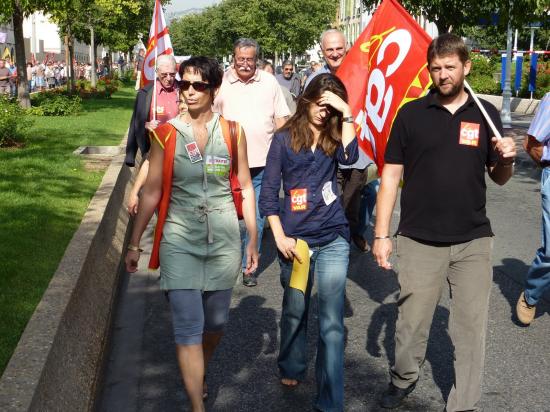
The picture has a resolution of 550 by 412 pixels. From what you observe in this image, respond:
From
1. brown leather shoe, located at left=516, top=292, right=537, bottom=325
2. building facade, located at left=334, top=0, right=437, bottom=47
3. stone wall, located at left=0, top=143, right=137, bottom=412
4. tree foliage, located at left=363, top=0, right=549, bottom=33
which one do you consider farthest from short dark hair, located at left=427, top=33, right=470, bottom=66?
building facade, located at left=334, top=0, right=437, bottom=47

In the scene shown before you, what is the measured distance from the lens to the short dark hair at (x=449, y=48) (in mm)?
4156

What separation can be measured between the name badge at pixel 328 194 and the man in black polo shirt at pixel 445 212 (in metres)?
0.26

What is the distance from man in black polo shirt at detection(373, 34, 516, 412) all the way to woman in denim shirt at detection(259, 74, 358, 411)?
0.78 ft

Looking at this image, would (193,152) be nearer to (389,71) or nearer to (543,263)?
(389,71)

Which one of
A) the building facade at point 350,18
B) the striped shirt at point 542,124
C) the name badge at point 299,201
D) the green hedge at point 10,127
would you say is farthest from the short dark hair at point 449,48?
the building facade at point 350,18

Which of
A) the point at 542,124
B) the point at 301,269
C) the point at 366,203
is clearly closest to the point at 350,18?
the point at 366,203

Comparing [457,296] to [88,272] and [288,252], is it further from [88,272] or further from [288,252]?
[88,272]

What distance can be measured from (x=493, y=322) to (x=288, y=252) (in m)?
2.34

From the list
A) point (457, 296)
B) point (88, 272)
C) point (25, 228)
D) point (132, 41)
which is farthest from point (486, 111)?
point (132, 41)

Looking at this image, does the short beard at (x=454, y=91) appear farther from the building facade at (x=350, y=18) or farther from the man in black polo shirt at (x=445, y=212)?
the building facade at (x=350, y=18)

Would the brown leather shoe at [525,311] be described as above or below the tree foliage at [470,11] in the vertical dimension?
below

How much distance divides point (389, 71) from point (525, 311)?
193 centimetres

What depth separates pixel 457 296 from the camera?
442 cm

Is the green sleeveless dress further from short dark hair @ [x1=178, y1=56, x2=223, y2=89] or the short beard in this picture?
the short beard
